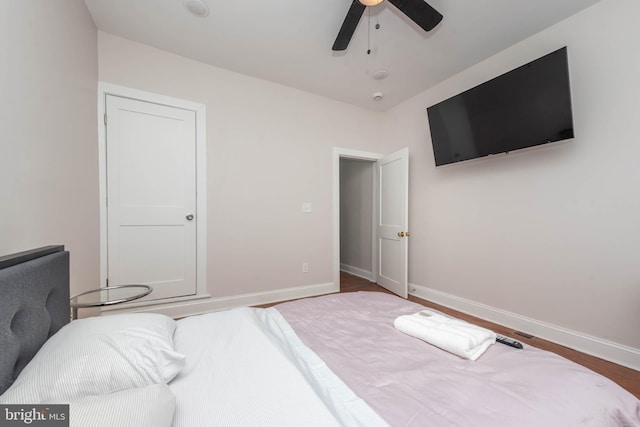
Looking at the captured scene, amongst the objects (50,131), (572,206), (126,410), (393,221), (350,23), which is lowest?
(126,410)

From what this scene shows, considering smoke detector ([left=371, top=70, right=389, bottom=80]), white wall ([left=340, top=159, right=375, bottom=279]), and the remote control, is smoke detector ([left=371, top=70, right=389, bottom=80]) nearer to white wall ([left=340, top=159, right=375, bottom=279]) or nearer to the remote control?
white wall ([left=340, top=159, right=375, bottom=279])

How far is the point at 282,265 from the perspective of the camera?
10.1 ft

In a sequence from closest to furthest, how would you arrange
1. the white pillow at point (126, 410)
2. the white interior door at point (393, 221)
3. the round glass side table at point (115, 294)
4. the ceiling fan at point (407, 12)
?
the white pillow at point (126, 410) < the round glass side table at point (115, 294) < the ceiling fan at point (407, 12) < the white interior door at point (393, 221)

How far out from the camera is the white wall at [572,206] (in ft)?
5.83

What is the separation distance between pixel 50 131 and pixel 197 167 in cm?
125

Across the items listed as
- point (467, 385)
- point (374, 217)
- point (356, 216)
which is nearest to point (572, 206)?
point (467, 385)

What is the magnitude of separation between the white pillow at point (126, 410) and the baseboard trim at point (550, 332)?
9.26 feet

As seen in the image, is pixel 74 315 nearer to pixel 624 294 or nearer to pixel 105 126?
pixel 105 126

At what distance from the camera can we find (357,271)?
14.7 ft

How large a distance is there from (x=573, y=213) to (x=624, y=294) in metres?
0.64

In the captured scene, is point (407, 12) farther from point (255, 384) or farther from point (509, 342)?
point (255, 384)

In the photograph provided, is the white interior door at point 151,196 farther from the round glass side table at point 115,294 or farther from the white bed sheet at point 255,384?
the white bed sheet at point 255,384

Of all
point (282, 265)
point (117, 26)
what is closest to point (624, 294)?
point (282, 265)

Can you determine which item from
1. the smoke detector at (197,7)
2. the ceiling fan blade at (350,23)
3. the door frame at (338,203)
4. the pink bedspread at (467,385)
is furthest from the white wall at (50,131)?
the door frame at (338,203)
